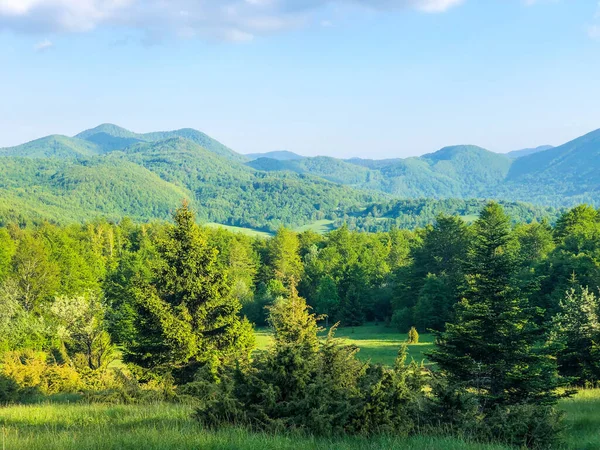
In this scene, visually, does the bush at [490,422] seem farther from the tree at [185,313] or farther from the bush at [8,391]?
the tree at [185,313]

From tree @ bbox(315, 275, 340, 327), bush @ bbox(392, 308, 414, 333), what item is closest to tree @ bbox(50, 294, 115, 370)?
bush @ bbox(392, 308, 414, 333)

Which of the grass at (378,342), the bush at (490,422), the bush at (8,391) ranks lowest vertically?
the grass at (378,342)

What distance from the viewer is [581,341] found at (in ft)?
81.7

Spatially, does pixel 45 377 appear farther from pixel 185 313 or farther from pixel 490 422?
pixel 490 422

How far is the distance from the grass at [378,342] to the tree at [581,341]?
563 inches

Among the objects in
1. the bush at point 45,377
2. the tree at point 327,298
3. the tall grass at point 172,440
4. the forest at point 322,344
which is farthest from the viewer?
the tree at point 327,298

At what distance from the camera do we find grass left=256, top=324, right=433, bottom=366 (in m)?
43.9

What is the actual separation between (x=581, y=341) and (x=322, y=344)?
20.3 metres

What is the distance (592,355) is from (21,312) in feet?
151

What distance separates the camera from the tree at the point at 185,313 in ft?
72.3

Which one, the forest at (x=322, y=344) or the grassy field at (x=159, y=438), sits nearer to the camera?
the grassy field at (x=159, y=438)

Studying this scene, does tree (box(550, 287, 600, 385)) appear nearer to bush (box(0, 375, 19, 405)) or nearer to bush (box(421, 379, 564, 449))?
bush (box(421, 379, 564, 449))

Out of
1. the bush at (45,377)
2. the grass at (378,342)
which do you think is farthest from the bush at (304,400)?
the grass at (378,342)

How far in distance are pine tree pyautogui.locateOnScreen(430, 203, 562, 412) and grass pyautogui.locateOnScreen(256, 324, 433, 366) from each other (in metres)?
20.4
